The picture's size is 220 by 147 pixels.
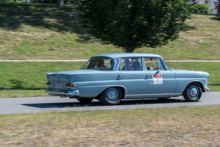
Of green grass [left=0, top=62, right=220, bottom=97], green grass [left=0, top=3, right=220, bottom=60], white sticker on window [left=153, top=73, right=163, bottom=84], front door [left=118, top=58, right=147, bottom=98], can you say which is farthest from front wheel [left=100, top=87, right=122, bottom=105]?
green grass [left=0, top=3, right=220, bottom=60]

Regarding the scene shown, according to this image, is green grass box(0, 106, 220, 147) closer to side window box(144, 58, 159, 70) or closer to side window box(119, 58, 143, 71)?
side window box(119, 58, 143, 71)

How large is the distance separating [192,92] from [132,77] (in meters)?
2.28

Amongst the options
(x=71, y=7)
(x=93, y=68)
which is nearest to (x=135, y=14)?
(x=93, y=68)

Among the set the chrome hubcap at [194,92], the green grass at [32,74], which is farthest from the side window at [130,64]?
the green grass at [32,74]

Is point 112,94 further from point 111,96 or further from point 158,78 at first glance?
point 158,78

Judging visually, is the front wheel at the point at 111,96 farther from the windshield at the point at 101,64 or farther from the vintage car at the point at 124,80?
the windshield at the point at 101,64

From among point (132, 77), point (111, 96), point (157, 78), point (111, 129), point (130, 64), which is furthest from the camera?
point (157, 78)

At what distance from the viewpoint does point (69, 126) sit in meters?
6.62

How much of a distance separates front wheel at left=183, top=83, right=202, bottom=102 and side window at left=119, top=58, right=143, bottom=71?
5.90ft

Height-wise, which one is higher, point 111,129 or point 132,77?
point 132,77

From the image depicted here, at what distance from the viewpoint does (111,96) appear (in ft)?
33.4

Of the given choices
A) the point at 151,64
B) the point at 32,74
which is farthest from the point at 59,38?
the point at 151,64

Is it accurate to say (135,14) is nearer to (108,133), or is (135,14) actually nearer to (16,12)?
(108,133)

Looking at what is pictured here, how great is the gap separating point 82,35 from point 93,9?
47.8ft
